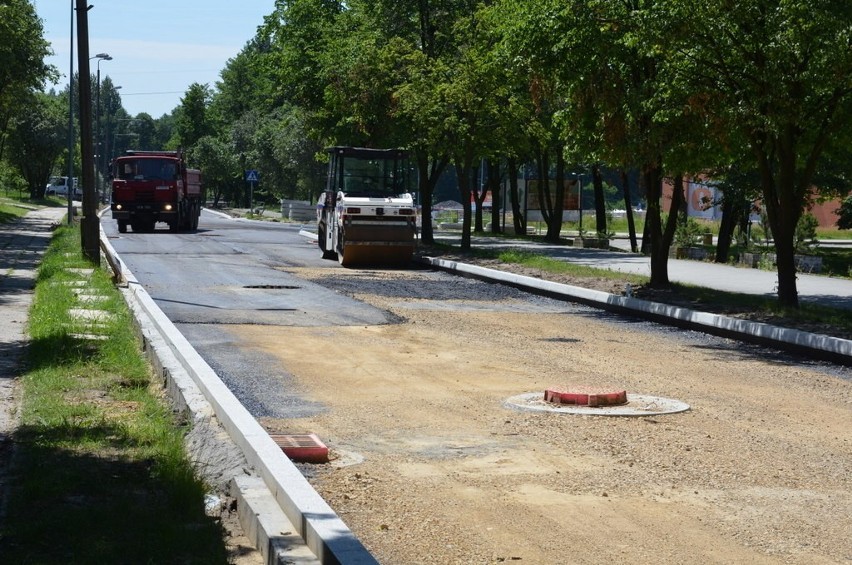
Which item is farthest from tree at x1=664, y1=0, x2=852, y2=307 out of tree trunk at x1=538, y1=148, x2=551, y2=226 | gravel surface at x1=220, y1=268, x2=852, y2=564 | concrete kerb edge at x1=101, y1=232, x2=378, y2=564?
tree trunk at x1=538, y1=148, x2=551, y2=226

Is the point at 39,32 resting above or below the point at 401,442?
above

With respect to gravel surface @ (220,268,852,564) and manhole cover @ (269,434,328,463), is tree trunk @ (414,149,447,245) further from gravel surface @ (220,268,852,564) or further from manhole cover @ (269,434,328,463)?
manhole cover @ (269,434,328,463)

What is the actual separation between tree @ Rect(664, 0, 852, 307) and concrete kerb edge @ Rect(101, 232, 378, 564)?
9431 mm

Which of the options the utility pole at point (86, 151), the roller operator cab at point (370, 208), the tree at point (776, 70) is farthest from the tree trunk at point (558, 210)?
the tree at point (776, 70)

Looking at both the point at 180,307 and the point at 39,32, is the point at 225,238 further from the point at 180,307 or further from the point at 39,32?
the point at 180,307

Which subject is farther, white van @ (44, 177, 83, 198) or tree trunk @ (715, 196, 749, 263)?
white van @ (44, 177, 83, 198)

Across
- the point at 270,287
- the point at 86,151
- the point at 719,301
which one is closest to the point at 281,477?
the point at 719,301

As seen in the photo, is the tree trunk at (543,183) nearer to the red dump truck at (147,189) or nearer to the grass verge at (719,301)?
the red dump truck at (147,189)

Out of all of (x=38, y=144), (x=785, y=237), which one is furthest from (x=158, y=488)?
(x=38, y=144)

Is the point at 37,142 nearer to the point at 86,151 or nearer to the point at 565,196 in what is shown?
the point at 565,196

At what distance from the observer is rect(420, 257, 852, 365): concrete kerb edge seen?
1584cm

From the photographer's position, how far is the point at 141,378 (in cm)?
1189

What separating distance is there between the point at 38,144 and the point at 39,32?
54127 millimetres

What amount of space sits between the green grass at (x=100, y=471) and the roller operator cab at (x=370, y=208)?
18149 millimetres
